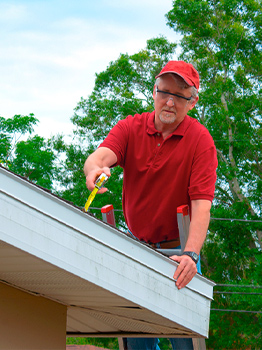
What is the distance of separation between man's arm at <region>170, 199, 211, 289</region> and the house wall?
0.83 m

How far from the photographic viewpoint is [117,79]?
28.4 meters

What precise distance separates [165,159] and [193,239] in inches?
22.4

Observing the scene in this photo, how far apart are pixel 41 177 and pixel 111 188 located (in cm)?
546

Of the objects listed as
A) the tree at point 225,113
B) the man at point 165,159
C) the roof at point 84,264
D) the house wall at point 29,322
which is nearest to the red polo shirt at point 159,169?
the man at point 165,159

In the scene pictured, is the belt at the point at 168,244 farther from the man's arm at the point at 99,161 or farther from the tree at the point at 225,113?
the tree at the point at 225,113

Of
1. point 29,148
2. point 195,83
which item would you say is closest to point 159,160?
point 195,83

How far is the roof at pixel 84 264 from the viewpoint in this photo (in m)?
2.30

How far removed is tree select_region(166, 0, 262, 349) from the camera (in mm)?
24516

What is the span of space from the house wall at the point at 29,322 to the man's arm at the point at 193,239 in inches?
32.7

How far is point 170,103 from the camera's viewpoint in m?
3.63

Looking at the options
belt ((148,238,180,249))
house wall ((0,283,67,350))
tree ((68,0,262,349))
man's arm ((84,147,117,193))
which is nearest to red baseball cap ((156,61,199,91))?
man's arm ((84,147,117,193))

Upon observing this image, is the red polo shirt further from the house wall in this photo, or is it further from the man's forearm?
the house wall

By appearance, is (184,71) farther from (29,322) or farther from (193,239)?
(29,322)

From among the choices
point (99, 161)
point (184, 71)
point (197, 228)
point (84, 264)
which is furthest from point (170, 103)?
point (84, 264)
